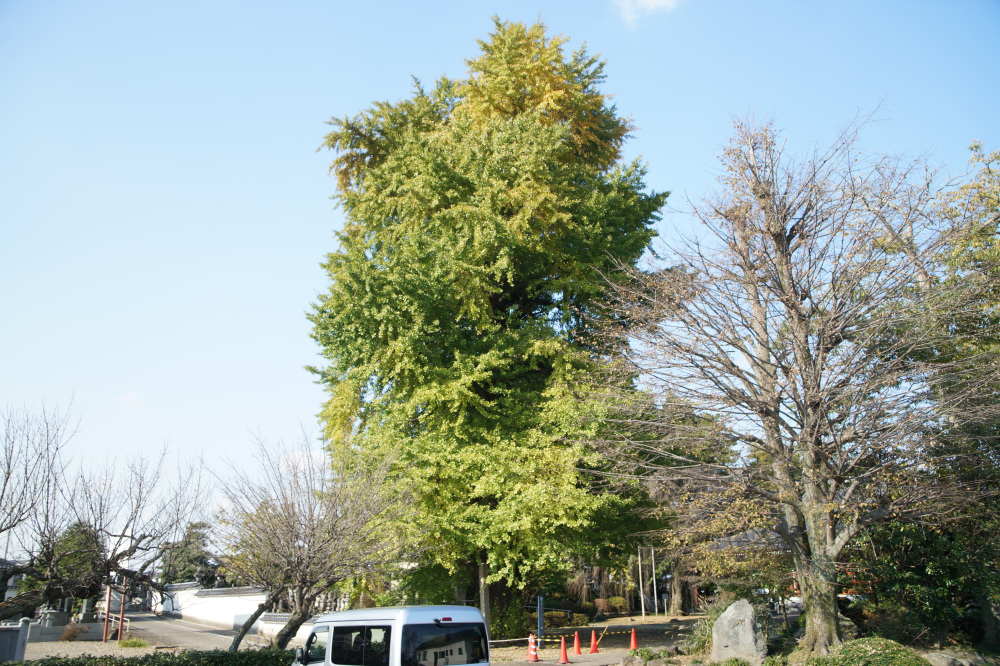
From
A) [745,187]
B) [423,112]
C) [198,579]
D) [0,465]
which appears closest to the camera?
[0,465]

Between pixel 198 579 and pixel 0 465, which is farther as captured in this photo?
pixel 198 579

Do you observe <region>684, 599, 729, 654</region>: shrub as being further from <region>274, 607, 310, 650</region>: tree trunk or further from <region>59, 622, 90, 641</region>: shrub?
<region>59, 622, 90, 641</region>: shrub

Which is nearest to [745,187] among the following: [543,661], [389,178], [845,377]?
[845,377]

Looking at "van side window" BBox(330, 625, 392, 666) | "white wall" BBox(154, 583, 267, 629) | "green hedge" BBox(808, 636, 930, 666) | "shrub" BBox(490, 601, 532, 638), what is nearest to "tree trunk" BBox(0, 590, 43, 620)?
"van side window" BBox(330, 625, 392, 666)

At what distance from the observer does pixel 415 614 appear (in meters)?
9.45

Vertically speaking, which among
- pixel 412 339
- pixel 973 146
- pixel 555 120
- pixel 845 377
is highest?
pixel 555 120

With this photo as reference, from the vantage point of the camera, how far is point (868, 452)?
12578mm

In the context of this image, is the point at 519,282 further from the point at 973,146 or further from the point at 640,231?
the point at 973,146

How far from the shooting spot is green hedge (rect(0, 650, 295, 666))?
39.2 ft

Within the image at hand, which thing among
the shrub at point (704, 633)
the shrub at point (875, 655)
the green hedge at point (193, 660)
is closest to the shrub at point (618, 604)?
the shrub at point (704, 633)

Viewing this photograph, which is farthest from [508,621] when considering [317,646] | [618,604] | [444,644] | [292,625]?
[618,604]

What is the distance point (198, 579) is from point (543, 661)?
44127mm

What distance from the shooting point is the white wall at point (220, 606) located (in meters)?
34.8

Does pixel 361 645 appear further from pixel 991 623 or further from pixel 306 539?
pixel 991 623
